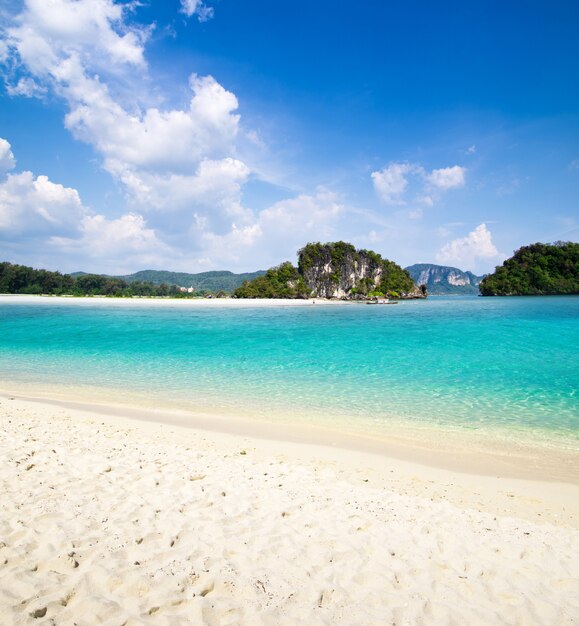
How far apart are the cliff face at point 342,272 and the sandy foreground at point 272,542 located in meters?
134

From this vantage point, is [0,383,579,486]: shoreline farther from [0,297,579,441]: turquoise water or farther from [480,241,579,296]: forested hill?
[480,241,579,296]: forested hill

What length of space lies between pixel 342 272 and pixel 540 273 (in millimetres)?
82539

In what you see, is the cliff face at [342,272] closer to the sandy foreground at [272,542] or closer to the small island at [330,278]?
the small island at [330,278]

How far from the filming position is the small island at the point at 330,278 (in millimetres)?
132500

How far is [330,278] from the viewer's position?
142 meters

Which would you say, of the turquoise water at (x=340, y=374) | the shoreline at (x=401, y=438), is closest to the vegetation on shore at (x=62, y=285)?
the turquoise water at (x=340, y=374)

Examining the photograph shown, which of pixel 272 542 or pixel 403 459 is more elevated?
pixel 272 542

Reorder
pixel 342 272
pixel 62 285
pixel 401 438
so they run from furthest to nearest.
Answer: pixel 342 272, pixel 62 285, pixel 401 438

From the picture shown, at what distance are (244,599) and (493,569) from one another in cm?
285

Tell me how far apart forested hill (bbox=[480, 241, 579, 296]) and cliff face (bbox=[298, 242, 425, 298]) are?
152ft

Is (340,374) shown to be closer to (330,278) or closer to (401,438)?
(401,438)

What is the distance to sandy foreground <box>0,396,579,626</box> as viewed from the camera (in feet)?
11.2

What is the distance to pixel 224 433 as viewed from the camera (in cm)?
926

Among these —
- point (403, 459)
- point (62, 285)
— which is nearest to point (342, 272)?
point (62, 285)
